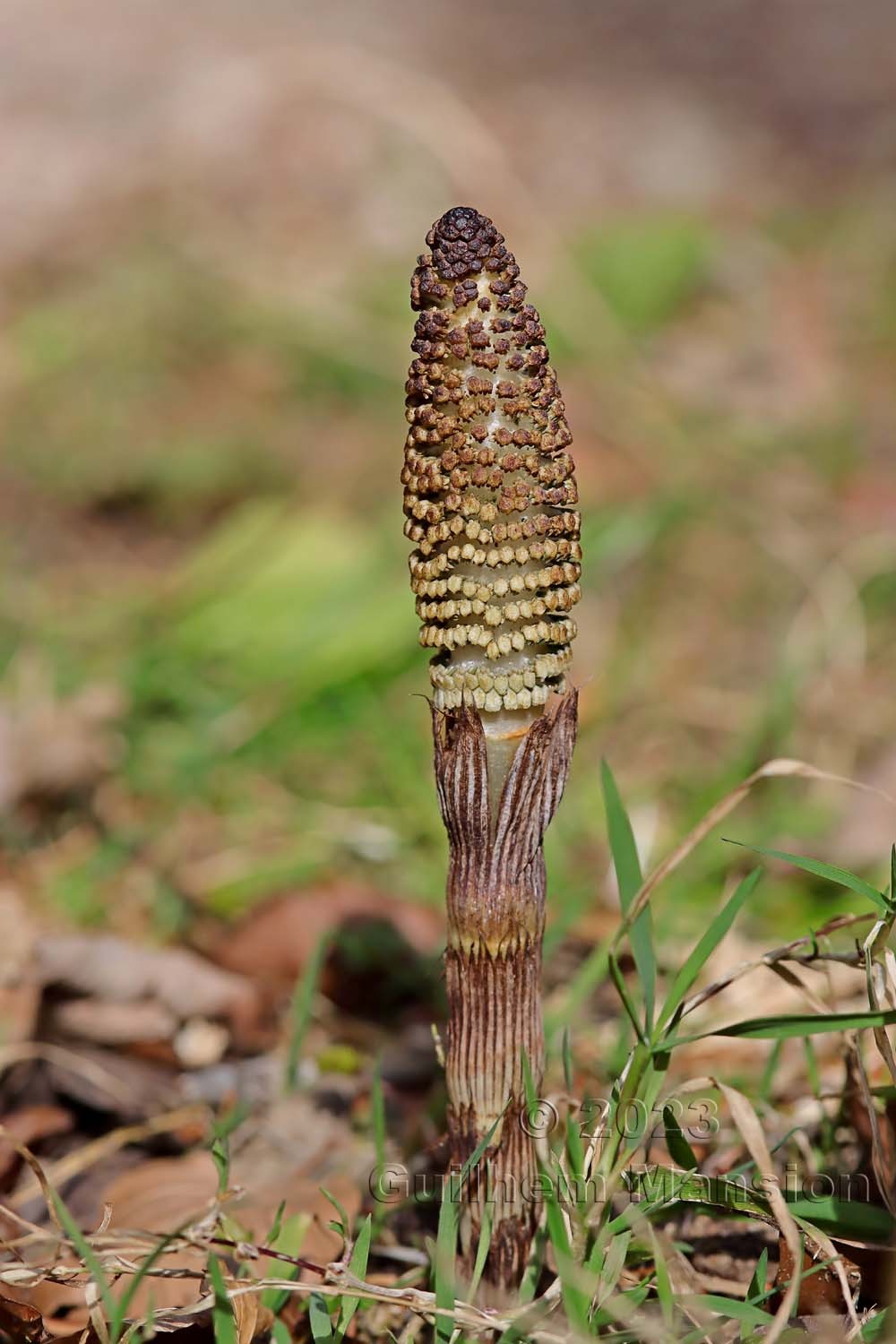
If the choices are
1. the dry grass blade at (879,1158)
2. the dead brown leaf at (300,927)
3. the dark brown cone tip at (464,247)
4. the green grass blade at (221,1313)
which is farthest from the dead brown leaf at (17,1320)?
the dark brown cone tip at (464,247)

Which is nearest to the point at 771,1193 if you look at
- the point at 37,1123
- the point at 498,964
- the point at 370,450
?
the point at 498,964

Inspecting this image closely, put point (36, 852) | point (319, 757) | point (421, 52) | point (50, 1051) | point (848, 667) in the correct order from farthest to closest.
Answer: point (421, 52) → point (848, 667) → point (319, 757) → point (36, 852) → point (50, 1051)

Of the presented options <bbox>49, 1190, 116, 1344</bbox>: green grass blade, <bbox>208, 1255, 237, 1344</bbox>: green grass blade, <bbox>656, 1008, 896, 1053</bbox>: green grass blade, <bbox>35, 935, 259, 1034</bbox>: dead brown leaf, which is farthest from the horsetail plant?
<bbox>35, 935, 259, 1034</bbox>: dead brown leaf

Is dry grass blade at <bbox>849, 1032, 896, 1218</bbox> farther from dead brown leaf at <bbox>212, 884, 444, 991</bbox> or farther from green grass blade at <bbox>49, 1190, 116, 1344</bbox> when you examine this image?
dead brown leaf at <bbox>212, 884, 444, 991</bbox>

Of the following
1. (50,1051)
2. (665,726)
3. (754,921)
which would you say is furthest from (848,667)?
(50,1051)

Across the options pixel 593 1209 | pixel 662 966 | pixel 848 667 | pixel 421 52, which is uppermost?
pixel 421 52

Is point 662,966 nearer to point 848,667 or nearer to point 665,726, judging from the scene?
point 665,726

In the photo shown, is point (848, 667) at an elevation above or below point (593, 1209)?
above
